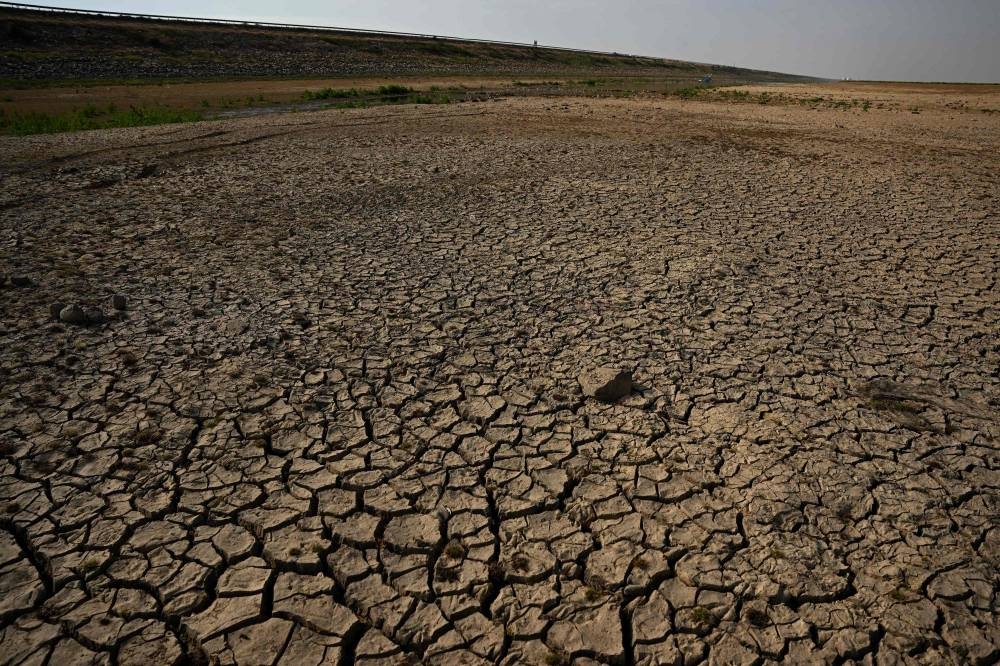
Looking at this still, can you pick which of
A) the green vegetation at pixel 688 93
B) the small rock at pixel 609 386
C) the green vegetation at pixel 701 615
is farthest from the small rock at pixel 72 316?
the green vegetation at pixel 688 93

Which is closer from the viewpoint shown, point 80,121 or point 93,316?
point 93,316

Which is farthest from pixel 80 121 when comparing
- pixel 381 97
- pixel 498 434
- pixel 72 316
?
pixel 498 434

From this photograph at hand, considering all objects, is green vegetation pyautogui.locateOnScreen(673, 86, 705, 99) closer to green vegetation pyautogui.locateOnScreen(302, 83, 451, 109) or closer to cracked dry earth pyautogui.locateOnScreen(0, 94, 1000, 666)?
green vegetation pyautogui.locateOnScreen(302, 83, 451, 109)

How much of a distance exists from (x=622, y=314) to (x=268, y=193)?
221 inches

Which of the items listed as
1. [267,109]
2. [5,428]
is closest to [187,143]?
[267,109]

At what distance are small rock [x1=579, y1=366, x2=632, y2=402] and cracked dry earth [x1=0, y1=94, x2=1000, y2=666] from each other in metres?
0.11

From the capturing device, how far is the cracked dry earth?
2.35 metres

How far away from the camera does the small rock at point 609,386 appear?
12.4 ft

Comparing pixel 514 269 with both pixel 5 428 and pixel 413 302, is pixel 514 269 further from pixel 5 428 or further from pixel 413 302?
pixel 5 428

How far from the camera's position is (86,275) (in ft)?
17.8

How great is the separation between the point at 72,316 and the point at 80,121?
12.2 meters

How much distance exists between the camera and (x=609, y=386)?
3773mm

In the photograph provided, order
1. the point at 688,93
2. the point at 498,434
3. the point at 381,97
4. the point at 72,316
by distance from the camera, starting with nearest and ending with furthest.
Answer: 1. the point at 498,434
2. the point at 72,316
3. the point at 381,97
4. the point at 688,93

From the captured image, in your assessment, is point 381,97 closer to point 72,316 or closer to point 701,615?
point 72,316
